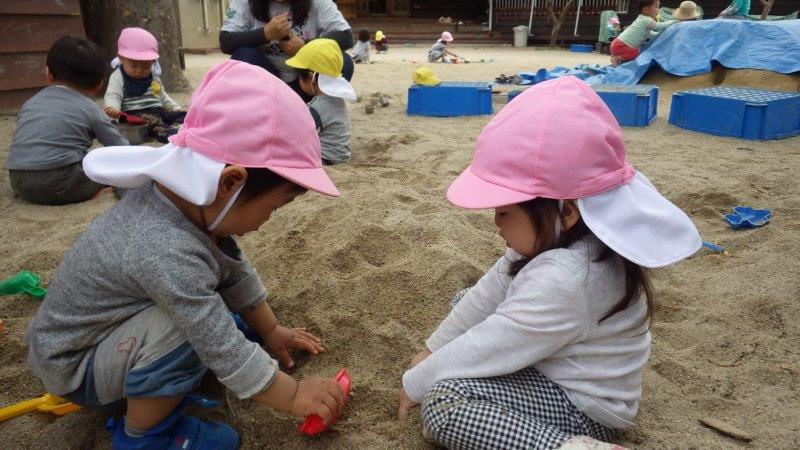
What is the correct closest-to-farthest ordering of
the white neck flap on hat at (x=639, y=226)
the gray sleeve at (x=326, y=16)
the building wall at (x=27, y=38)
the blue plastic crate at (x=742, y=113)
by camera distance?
the white neck flap on hat at (x=639, y=226) → the gray sleeve at (x=326, y=16) → the blue plastic crate at (x=742, y=113) → the building wall at (x=27, y=38)

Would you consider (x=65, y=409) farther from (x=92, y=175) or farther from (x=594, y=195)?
(x=594, y=195)

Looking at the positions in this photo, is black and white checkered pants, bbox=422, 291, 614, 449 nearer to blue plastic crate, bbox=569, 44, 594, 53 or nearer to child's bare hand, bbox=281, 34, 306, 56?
child's bare hand, bbox=281, 34, 306, 56

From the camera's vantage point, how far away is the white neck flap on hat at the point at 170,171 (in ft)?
3.75

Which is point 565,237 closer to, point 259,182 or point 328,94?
point 259,182

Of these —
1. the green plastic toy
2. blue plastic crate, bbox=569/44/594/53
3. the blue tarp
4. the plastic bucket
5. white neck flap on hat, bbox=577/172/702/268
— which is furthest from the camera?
the plastic bucket

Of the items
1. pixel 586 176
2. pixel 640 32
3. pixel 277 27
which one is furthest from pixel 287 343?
pixel 640 32

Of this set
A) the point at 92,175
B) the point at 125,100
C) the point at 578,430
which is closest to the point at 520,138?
the point at 578,430

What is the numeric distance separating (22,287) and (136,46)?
299 cm

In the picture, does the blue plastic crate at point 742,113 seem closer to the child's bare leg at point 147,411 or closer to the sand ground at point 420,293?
the sand ground at point 420,293

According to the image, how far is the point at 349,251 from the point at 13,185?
1988mm

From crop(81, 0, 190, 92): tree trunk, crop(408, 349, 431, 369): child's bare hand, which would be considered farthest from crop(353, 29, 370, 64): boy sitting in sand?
crop(408, 349, 431, 369): child's bare hand

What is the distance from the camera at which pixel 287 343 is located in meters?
1.71

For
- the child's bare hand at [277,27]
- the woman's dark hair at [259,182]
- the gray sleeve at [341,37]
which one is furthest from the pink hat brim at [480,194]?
the gray sleeve at [341,37]

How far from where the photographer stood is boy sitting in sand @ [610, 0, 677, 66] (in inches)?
266
